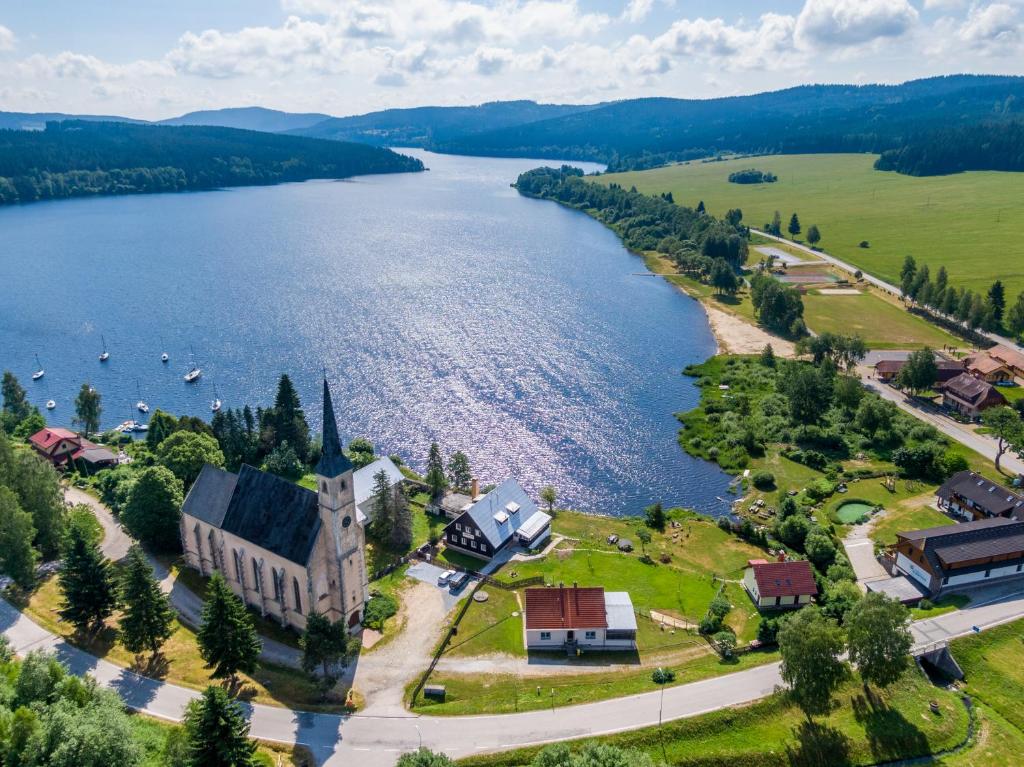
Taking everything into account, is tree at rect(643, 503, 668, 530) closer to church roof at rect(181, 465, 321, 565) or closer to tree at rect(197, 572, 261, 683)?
church roof at rect(181, 465, 321, 565)

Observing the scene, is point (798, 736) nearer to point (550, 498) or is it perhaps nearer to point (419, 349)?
point (550, 498)

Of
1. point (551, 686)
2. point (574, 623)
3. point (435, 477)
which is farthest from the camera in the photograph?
point (435, 477)

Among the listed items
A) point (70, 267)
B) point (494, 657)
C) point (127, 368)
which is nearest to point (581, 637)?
point (494, 657)

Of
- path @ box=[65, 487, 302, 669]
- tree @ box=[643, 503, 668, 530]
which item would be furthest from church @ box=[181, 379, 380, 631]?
tree @ box=[643, 503, 668, 530]

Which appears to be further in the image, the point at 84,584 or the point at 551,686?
the point at 84,584

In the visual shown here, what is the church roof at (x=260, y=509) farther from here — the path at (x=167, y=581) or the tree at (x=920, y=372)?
the tree at (x=920, y=372)

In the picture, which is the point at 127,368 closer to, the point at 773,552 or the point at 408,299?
the point at 408,299

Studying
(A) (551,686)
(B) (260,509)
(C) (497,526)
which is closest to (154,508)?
(B) (260,509)
